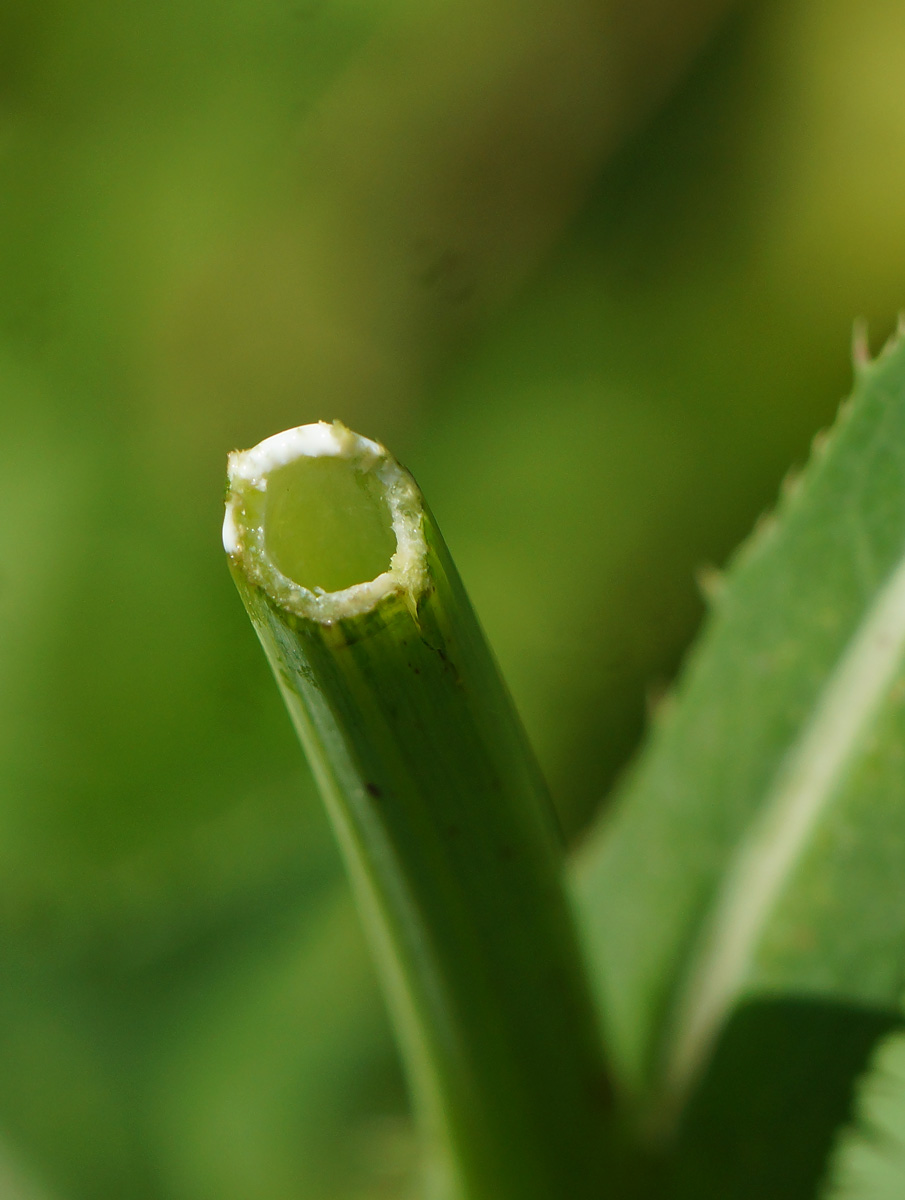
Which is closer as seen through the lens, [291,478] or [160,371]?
[291,478]

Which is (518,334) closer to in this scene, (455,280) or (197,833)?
(455,280)

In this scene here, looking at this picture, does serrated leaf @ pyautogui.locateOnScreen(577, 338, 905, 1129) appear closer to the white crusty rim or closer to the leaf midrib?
the leaf midrib

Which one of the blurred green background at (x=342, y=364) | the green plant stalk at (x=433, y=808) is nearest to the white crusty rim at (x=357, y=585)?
the green plant stalk at (x=433, y=808)

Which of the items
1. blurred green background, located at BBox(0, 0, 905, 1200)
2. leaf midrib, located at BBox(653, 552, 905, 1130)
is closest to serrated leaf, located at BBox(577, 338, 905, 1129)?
leaf midrib, located at BBox(653, 552, 905, 1130)

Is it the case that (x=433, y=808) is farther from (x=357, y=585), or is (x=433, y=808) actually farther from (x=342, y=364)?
(x=342, y=364)

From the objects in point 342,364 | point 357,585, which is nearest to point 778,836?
point 357,585

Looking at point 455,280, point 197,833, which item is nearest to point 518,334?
point 455,280

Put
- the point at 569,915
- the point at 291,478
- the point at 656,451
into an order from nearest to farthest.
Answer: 1. the point at 291,478
2. the point at 569,915
3. the point at 656,451
